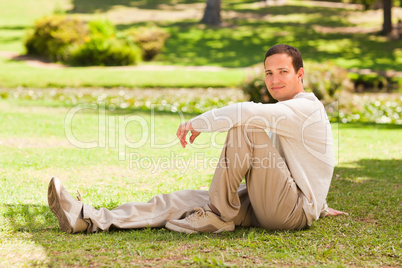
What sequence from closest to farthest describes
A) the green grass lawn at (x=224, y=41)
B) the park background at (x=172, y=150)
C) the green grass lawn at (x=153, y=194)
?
1. the green grass lawn at (x=153, y=194)
2. the park background at (x=172, y=150)
3. the green grass lawn at (x=224, y=41)

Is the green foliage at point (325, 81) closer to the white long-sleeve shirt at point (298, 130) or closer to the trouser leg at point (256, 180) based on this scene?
the white long-sleeve shirt at point (298, 130)

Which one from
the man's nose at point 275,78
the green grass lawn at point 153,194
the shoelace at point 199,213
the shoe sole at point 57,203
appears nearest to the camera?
the green grass lawn at point 153,194

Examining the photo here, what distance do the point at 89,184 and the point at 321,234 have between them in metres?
2.71

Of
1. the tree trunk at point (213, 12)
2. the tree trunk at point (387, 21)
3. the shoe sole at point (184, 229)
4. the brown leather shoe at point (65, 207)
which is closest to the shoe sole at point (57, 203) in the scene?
the brown leather shoe at point (65, 207)

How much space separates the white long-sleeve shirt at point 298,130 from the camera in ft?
11.0

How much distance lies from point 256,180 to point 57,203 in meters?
1.43

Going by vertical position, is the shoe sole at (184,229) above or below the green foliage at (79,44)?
below

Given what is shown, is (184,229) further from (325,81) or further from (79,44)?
(79,44)

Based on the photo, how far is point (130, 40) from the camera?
20.8 m

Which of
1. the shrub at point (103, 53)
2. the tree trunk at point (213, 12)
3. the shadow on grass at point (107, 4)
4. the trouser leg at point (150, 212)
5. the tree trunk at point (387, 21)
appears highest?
the shadow on grass at point (107, 4)

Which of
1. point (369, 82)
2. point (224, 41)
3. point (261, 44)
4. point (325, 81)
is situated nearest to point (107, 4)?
point (224, 41)

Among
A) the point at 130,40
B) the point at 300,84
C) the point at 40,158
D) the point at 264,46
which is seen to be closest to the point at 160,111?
the point at 40,158

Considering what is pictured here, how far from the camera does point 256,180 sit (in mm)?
3490

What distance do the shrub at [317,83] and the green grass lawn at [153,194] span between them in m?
1.60
